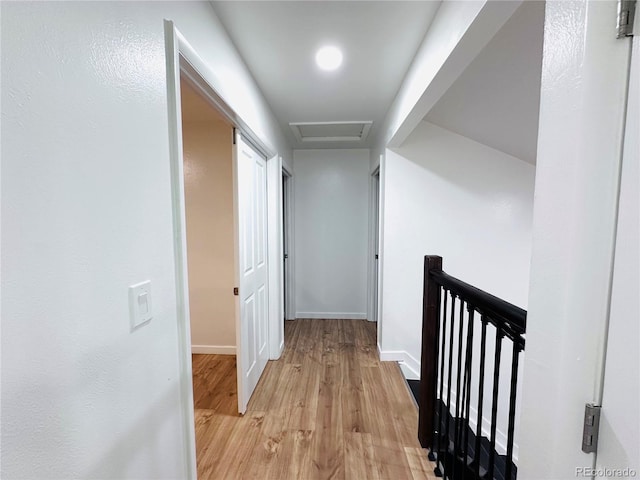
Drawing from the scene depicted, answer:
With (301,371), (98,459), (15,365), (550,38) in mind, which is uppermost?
(550,38)

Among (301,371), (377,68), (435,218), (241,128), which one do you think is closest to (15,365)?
(241,128)

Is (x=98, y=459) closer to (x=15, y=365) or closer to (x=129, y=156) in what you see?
(x=15, y=365)

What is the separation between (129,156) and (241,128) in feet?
3.79

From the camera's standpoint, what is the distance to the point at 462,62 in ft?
4.00

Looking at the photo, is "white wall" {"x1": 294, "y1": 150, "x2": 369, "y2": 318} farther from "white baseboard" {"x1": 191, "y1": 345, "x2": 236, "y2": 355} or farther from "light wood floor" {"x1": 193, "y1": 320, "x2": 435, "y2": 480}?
"white baseboard" {"x1": 191, "y1": 345, "x2": 236, "y2": 355}

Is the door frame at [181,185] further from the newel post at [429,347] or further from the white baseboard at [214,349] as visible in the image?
the white baseboard at [214,349]

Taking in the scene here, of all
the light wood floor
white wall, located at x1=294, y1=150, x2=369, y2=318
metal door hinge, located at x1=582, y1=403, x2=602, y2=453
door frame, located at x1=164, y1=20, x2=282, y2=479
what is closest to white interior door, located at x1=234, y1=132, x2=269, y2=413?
the light wood floor

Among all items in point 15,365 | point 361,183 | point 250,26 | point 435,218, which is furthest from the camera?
point 361,183

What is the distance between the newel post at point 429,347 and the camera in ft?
4.93

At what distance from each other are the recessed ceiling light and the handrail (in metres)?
1.48

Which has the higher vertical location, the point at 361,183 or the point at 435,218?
the point at 361,183

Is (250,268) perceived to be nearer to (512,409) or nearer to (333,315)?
(512,409)

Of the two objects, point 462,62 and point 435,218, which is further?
point 435,218

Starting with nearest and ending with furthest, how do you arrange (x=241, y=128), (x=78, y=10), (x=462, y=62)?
(x=78, y=10), (x=462, y=62), (x=241, y=128)
